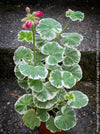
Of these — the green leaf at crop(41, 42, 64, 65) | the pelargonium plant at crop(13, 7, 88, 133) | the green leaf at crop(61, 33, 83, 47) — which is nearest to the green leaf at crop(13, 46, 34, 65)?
the pelargonium plant at crop(13, 7, 88, 133)

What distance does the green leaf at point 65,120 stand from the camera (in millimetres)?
973

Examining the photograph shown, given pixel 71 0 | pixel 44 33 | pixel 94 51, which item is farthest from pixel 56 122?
pixel 71 0

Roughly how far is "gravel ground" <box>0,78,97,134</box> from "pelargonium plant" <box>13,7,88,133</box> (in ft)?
1.31

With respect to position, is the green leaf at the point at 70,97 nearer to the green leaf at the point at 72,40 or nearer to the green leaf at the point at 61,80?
the green leaf at the point at 61,80

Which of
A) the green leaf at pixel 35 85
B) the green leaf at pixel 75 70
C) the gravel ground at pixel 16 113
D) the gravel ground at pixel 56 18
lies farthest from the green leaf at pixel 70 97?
the gravel ground at pixel 56 18

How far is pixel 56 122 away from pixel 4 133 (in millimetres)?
557

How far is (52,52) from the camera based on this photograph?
0.88 meters

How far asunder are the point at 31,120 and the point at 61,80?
1.13 ft

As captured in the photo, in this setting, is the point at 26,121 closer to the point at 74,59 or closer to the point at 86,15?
the point at 74,59

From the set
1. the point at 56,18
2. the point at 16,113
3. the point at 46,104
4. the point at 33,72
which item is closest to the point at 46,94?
the point at 46,104

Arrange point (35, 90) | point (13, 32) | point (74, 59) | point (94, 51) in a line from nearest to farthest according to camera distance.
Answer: point (35, 90)
point (74, 59)
point (94, 51)
point (13, 32)

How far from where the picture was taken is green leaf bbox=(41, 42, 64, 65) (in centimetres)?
85

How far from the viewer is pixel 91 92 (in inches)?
64.2

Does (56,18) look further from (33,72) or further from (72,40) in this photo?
(33,72)
